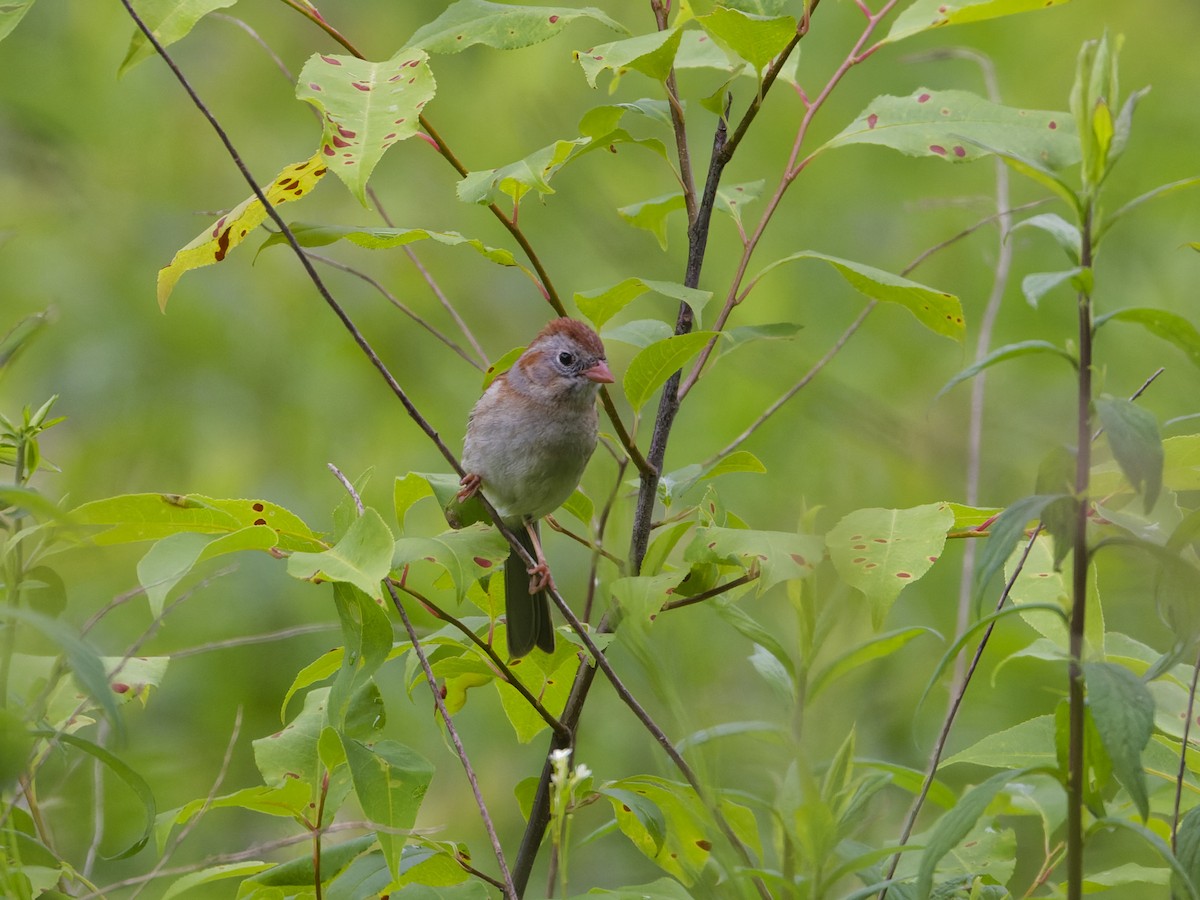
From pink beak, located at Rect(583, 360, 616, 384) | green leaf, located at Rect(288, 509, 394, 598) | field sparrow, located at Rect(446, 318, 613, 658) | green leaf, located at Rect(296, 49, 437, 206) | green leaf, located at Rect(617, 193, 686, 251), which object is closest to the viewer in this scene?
green leaf, located at Rect(288, 509, 394, 598)

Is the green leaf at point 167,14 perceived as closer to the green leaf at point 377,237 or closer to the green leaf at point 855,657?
the green leaf at point 377,237

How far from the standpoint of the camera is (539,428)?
3488mm

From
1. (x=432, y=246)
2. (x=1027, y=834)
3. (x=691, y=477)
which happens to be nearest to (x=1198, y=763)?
(x=691, y=477)

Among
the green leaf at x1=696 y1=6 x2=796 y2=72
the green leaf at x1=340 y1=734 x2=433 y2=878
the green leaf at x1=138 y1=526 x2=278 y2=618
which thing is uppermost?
the green leaf at x1=696 y1=6 x2=796 y2=72

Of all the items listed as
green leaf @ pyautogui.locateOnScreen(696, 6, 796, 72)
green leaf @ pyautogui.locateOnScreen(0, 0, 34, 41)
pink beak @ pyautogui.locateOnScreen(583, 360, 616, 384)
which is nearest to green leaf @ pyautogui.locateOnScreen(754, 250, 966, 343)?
green leaf @ pyautogui.locateOnScreen(696, 6, 796, 72)

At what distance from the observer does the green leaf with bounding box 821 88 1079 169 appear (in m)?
1.67

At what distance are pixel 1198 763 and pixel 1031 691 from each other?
235cm

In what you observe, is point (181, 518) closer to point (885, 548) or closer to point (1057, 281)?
point (885, 548)

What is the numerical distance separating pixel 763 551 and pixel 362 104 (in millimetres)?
745

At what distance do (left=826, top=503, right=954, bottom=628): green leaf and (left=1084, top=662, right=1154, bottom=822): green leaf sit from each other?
358mm

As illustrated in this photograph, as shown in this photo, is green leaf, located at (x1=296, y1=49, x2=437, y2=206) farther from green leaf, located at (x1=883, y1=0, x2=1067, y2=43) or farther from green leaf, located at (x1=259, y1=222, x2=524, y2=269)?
green leaf, located at (x1=883, y1=0, x2=1067, y2=43)

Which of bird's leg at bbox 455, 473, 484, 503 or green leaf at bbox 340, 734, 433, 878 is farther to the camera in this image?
bird's leg at bbox 455, 473, 484, 503

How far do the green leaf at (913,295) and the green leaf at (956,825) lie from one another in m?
0.73

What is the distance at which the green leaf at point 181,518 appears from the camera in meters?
1.54
